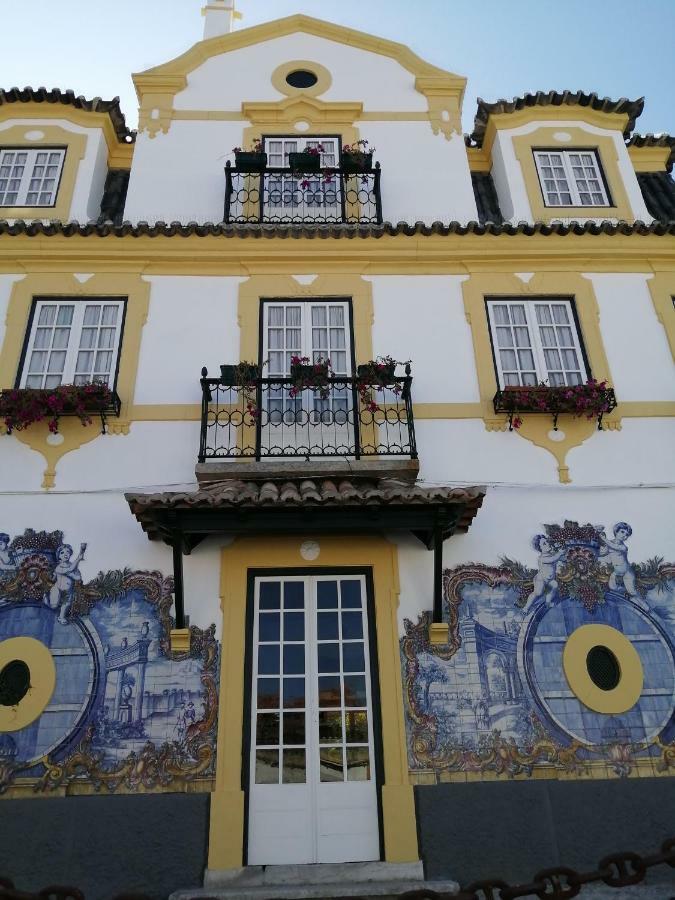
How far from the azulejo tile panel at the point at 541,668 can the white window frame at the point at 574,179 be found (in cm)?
516

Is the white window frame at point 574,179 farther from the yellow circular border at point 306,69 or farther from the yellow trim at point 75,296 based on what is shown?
the yellow trim at point 75,296

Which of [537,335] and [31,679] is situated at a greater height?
[537,335]

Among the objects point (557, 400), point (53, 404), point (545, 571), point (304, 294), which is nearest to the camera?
point (545, 571)

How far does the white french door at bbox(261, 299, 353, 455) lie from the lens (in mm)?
7688

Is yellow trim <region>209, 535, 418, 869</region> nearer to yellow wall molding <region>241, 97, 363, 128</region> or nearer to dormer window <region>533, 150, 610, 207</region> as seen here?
dormer window <region>533, 150, 610, 207</region>

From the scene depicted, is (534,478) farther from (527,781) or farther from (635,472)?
(527,781)

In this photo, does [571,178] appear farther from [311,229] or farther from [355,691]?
[355,691]

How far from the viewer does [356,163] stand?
952 cm

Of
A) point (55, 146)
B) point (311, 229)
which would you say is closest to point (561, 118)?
point (311, 229)

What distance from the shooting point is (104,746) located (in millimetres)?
6168

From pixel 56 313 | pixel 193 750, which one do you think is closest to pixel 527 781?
pixel 193 750

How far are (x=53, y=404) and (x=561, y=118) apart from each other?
28.5 ft

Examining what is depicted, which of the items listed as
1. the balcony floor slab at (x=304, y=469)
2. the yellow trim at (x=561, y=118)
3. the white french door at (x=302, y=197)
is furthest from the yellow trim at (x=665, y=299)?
the white french door at (x=302, y=197)

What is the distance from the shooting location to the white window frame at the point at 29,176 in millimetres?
9586
